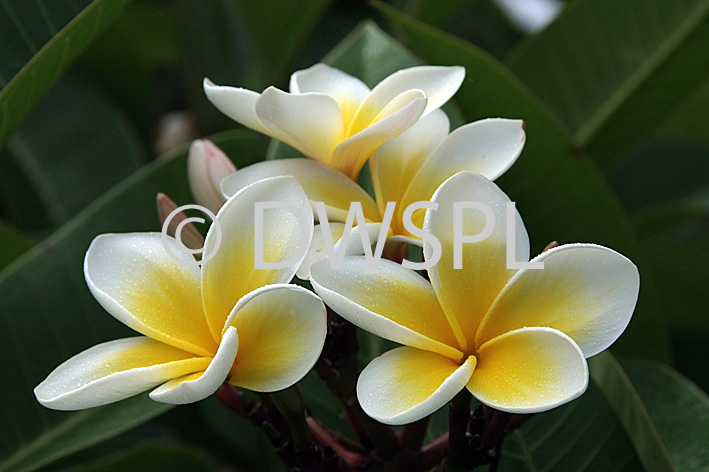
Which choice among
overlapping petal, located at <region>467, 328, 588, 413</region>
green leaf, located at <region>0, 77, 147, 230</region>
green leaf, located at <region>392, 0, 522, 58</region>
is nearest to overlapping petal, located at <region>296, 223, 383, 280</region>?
overlapping petal, located at <region>467, 328, 588, 413</region>

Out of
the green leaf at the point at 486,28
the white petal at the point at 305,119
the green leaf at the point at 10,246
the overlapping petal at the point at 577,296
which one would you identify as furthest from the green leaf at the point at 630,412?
the green leaf at the point at 486,28

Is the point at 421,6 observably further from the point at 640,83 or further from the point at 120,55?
the point at 120,55

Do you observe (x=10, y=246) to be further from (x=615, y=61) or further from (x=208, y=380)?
(x=615, y=61)

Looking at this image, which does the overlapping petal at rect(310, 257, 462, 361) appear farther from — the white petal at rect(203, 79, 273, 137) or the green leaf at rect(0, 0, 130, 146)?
the green leaf at rect(0, 0, 130, 146)

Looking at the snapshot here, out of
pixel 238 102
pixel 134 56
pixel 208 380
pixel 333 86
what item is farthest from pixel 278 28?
pixel 208 380

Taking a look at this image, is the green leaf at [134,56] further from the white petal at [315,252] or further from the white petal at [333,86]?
the white petal at [315,252]

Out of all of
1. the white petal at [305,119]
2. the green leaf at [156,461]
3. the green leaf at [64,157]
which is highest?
the white petal at [305,119]
